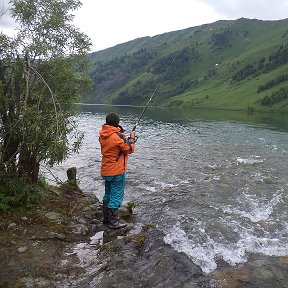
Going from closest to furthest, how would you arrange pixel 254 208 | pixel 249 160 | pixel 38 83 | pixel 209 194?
pixel 38 83 → pixel 254 208 → pixel 209 194 → pixel 249 160

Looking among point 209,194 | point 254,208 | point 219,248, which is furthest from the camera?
point 209,194

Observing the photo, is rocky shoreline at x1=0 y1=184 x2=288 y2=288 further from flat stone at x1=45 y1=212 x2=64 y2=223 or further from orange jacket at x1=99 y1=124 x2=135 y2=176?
orange jacket at x1=99 y1=124 x2=135 y2=176

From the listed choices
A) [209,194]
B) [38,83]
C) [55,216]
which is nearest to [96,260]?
[55,216]

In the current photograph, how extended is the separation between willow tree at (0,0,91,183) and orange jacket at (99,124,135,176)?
128 cm

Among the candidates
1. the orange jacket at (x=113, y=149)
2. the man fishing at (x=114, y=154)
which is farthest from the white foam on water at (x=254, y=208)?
the orange jacket at (x=113, y=149)

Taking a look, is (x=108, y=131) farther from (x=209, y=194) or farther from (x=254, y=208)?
(x=209, y=194)

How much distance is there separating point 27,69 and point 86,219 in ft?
19.0

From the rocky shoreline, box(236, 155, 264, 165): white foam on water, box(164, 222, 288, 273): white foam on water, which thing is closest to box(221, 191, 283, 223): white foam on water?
box(164, 222, 288, 273): white foam on water

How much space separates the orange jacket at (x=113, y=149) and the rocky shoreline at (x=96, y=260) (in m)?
2.21

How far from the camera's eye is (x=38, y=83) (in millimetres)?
13133

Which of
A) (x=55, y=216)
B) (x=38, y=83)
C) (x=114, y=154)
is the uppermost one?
(x=38, y=83)

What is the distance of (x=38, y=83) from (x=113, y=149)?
162 inches

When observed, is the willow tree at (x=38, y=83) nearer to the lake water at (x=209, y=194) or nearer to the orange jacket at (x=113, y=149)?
the orange jacket at (x=113, y=149)

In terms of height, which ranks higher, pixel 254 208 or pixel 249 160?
pixel 254 208
